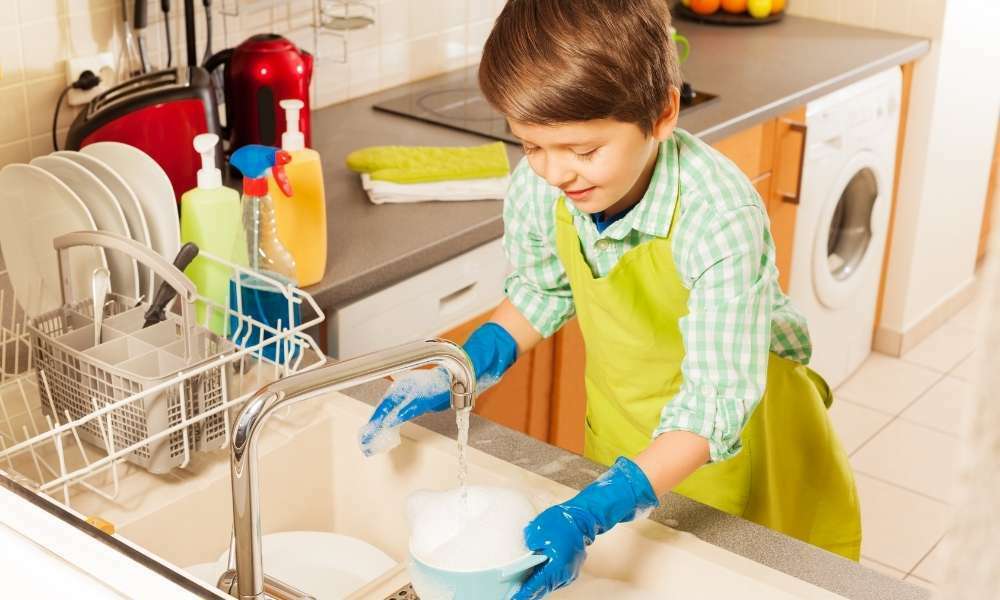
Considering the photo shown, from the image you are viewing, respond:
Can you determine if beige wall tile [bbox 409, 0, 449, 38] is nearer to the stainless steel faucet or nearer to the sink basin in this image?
the sink basin

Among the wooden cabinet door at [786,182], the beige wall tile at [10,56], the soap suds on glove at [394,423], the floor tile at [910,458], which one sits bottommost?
the floor tile at [910,458]

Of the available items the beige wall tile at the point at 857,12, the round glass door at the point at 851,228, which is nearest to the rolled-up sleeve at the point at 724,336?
the round glass door at the point at 851,228

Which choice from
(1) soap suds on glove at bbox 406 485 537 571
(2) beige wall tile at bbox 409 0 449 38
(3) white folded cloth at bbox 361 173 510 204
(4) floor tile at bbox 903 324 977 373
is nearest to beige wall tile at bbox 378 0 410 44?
(2) beige wall tile at bbox 409 0 449 38

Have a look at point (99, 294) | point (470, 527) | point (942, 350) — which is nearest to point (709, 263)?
point (470, 527)

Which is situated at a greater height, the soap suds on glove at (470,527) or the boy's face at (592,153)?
the boy's face at (592,153)

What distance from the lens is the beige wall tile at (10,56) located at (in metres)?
1.77

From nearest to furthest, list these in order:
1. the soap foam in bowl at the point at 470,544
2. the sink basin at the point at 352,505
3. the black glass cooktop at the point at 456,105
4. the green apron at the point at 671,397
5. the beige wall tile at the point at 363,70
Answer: the soap foam in bowl at the point at 470,544
the sink basin at the point at 352,505
the green apron at the point at 671,397
the black glass cooktop at the point at 456,105
the beige wall tile at the point at 363,70

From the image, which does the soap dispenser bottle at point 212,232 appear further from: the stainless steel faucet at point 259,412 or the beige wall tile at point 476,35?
the beige wall tile at point 476,35

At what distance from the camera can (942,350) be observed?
11.3 ft

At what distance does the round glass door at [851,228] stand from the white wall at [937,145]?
0.19 meters

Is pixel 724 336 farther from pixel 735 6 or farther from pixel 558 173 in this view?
pixel 735 6

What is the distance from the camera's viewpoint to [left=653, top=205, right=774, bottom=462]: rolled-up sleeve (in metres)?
1.11

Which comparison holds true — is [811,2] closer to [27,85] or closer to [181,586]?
[27,85]

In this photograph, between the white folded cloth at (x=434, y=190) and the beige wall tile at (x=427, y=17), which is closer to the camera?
the white folded cloth at (x=434, y=190)
